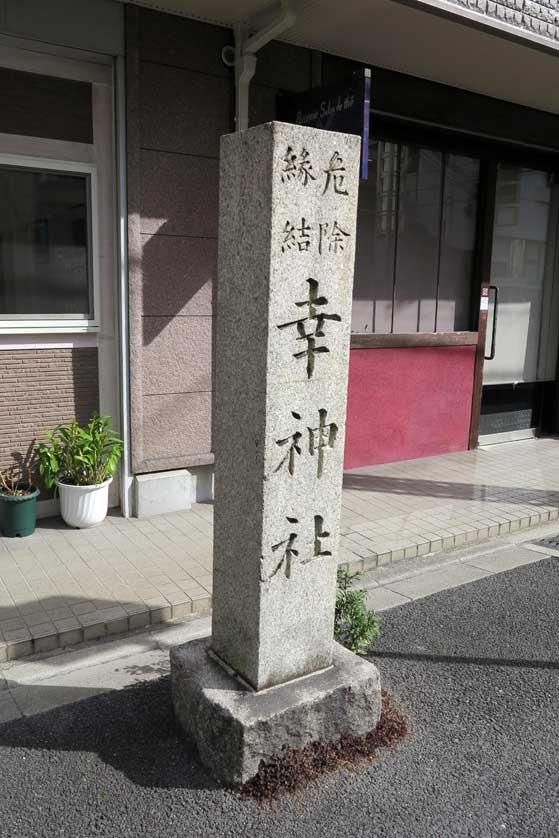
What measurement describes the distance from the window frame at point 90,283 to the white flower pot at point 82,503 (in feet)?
4.45

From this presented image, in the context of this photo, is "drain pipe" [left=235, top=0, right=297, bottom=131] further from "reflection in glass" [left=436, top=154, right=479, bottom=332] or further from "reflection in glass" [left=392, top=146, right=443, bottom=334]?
"reflection in glass" [left=436, top=154, right=479, bottom=332]

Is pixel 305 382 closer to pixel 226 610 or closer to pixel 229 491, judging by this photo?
pixel 229 491

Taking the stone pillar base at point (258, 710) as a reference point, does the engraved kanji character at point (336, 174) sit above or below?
above

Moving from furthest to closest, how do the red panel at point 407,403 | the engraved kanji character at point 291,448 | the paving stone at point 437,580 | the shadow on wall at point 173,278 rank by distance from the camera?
the red panel at point 407,403 → the shadow on wall at point 173,278 → the paving stone at point 437,580 → the engraved kanji character at point 291,448

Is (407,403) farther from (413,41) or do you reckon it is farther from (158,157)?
(158,157)

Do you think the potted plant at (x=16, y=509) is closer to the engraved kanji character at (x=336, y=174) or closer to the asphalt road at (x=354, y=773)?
the asphalt road at (x=354, y=773)

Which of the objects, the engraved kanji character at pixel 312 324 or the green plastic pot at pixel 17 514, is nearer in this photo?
the engraved kanji character at pixel 312 324

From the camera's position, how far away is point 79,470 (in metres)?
6.23

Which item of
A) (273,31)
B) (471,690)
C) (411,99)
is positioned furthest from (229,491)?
(411,99)

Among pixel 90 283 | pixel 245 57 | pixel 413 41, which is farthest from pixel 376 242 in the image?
pixel 90 283

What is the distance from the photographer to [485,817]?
3256mm

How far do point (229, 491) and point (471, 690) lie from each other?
197 cm

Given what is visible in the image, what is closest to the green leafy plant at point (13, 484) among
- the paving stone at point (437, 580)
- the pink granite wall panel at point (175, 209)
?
the pink granite wall panel at point (175, 209)

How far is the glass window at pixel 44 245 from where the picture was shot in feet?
19.8
